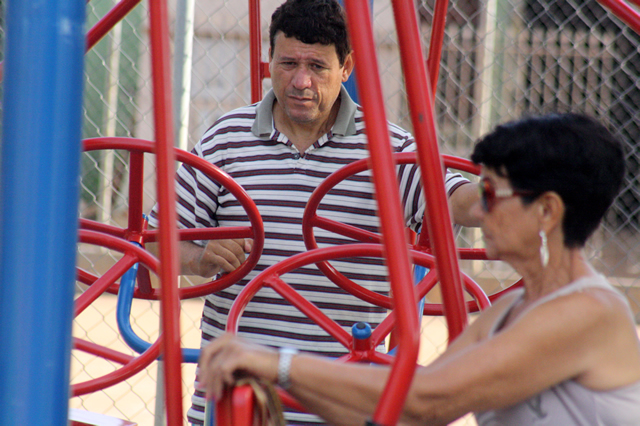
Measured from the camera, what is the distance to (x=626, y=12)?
1.64m

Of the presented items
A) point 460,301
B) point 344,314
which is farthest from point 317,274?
point 460,301

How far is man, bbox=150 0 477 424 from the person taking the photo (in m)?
1.79

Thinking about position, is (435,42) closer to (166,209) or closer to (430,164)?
(430,164)

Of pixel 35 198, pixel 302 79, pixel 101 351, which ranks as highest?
pixel 302 79

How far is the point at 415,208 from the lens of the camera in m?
1.82

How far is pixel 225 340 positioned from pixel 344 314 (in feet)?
3.14

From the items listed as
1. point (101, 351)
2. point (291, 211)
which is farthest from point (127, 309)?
point (291, 211)

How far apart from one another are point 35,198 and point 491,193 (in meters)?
0.59

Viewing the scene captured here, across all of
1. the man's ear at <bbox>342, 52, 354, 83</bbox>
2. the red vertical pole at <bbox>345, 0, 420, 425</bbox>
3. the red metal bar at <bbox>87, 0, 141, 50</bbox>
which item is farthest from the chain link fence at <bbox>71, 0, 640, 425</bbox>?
the red vertical pole at <bbox>345, 0, 420, 425</bbox>

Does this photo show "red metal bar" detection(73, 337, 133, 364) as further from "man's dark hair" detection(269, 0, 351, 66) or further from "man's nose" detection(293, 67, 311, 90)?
"man's dark hair" detection(269, 0, 351, 66)

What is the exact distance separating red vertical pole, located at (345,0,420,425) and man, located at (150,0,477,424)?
0.94 metres

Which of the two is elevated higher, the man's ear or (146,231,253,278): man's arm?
the man's ear

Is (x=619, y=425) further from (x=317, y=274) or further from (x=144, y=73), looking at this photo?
(x=144, y=73)

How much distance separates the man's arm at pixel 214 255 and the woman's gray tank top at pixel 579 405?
31.2 inches
